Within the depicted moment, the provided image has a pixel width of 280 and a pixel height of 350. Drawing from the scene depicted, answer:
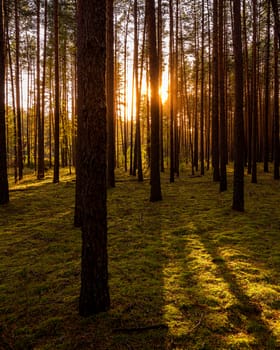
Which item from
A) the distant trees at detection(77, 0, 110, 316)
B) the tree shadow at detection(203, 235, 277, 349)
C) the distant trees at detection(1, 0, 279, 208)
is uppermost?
the distant trees at detection(1, 0, 279, 208)

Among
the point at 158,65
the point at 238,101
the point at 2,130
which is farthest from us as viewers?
the point at 158,65

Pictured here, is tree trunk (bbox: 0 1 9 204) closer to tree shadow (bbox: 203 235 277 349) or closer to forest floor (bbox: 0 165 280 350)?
forest floor (bbox: 0 165 280 350)

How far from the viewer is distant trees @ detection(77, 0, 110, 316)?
333 centimetres

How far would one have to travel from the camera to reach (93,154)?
342 centimetres

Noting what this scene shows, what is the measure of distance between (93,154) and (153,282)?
7.74 ft

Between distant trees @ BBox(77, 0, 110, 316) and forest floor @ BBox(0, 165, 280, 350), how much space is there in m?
0.42

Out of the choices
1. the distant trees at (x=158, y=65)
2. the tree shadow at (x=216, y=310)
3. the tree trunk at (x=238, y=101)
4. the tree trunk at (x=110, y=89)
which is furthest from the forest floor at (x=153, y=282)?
the tree trunk at (x=110, y=89)

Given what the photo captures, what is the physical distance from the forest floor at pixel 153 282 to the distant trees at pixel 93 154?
0.42 meters

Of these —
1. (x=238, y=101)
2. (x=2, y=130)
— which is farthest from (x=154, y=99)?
(x=2, y=130)

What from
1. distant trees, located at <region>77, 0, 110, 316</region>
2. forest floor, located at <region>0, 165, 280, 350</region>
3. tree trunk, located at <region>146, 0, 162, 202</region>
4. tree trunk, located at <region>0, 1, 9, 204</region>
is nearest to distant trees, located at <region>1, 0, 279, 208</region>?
tree trunk, located at <region>146, 0, 162, 202</region>

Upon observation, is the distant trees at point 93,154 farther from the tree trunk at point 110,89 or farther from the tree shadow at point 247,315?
the tree trunk at point 110,89

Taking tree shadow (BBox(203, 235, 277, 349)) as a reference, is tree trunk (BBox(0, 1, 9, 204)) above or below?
above

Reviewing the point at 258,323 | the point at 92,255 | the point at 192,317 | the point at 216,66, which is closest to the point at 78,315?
the point at 92,255

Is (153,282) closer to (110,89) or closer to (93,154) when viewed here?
(93,154)
